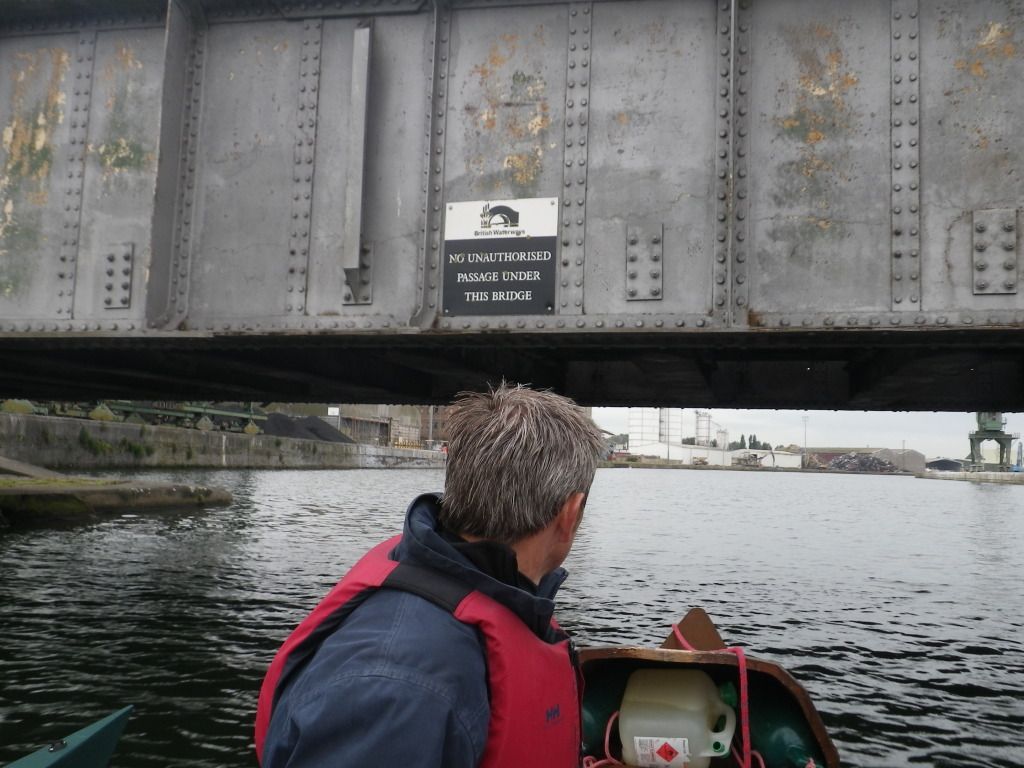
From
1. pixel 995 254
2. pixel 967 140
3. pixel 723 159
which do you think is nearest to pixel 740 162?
pixel 723 159

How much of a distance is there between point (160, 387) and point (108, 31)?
7.10 metres

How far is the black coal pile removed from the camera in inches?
3004

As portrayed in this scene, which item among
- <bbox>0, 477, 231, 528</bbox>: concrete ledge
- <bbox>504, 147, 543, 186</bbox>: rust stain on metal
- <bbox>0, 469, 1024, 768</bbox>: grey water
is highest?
<bbox>504, 147, 543, 186</bbox>: rust stain on metal

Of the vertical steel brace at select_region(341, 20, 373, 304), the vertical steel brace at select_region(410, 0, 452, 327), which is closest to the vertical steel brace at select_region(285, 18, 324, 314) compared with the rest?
the vertical steel brace at select_region(341, 20, 373, 304)

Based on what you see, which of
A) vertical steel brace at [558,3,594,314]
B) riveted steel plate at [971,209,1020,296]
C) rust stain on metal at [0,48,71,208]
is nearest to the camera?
riveted steel plate at [971,209,1020,296]

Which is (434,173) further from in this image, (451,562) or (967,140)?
(451,562)

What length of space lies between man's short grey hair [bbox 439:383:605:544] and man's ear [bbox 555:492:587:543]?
2 cm

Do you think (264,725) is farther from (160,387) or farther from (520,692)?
(160,387)

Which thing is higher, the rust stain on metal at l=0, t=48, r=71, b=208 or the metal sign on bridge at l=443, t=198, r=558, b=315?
the rust stain on metal at l=0, t=48, r=71, b=208

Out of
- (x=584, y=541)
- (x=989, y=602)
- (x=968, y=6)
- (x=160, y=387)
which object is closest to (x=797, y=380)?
(x=968, y=6)

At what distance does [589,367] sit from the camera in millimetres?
11086

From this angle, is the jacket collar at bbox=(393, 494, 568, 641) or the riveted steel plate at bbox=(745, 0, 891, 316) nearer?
the jacket collar at bbox=(393, 494, 568, 641)

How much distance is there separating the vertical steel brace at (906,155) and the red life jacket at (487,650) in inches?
222

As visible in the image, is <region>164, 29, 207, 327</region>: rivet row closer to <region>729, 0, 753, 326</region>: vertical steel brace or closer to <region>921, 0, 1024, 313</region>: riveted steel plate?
<region>729, 0, 753, 326</region>: vertical steel brace
